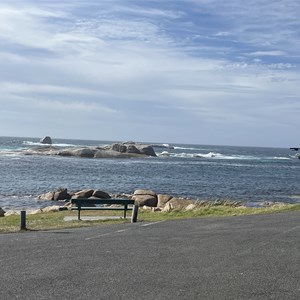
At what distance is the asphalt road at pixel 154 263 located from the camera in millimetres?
7438

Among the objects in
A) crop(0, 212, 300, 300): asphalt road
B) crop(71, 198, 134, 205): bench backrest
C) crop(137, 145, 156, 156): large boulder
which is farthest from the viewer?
crop(137, 145, 156, 156): large boulder

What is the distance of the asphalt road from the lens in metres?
7.44

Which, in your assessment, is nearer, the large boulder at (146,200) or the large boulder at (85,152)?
the large boulder at (146,200)

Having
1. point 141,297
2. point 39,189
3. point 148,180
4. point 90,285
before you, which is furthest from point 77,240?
point 148,180

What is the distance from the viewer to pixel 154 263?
30.5 ft

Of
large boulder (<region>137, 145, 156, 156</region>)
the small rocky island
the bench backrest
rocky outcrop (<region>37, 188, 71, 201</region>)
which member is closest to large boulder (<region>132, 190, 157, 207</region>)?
rocky outcrop (<region>37, 188, 71, 201</region>)

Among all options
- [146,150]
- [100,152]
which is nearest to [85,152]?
A: [100,152]

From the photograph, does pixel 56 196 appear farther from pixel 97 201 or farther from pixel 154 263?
pixel 154 263

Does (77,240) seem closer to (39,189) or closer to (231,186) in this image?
(39,189)

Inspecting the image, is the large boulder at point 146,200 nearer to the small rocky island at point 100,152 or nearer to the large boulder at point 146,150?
the small rocky island at point 100,152

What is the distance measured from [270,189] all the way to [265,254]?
3727 centimetres

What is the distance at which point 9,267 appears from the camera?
9.01 m

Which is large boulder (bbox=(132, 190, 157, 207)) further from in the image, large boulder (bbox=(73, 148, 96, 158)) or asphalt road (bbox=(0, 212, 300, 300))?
large boulder (bbox=(73, 148, 96, 158))

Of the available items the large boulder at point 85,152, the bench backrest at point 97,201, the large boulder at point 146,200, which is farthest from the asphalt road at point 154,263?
the large boulder at point 85,152
